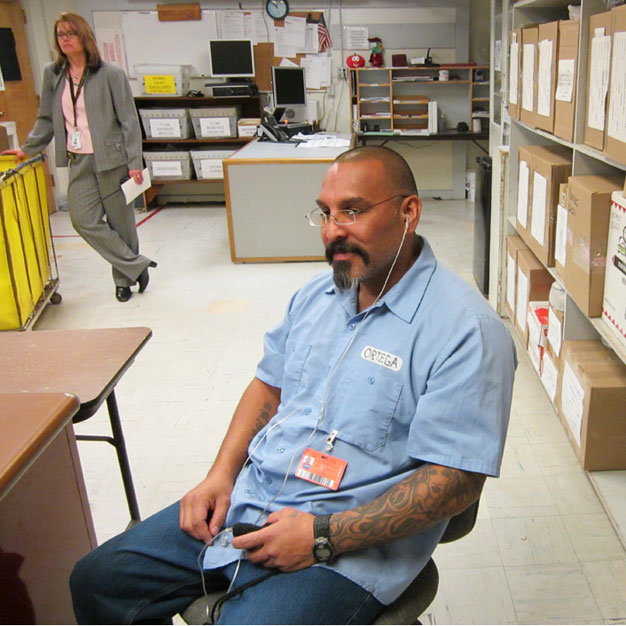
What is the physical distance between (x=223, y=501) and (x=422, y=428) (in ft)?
1.47

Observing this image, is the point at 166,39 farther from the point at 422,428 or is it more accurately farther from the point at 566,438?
the point at 422,428

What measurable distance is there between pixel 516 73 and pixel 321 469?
7.78 feet

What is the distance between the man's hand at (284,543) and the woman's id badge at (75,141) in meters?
3.00

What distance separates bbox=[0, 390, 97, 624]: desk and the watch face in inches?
217

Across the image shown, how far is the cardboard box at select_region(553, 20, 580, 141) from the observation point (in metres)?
2.03

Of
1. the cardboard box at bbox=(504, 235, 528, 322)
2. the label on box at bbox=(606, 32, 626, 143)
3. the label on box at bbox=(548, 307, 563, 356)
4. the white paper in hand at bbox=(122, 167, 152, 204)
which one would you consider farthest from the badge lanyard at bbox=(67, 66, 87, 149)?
the label on box at bbox=(606, 32, 626, 143)

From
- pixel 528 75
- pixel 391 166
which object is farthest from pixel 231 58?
pixel 391 166

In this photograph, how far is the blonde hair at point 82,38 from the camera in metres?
3.28

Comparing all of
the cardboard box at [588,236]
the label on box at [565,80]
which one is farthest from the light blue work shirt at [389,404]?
the label on box at [565,80]

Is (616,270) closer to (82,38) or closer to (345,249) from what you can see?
(345,249)

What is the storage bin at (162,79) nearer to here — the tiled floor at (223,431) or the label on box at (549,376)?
the tiled floor at (223,431)

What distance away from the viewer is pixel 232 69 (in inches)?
234

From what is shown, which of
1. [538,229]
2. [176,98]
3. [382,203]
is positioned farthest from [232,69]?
[382,203]

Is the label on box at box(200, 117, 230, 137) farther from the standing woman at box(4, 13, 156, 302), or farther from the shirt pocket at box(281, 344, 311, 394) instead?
the shirt pocket at box(281, 344, 311, 394)
